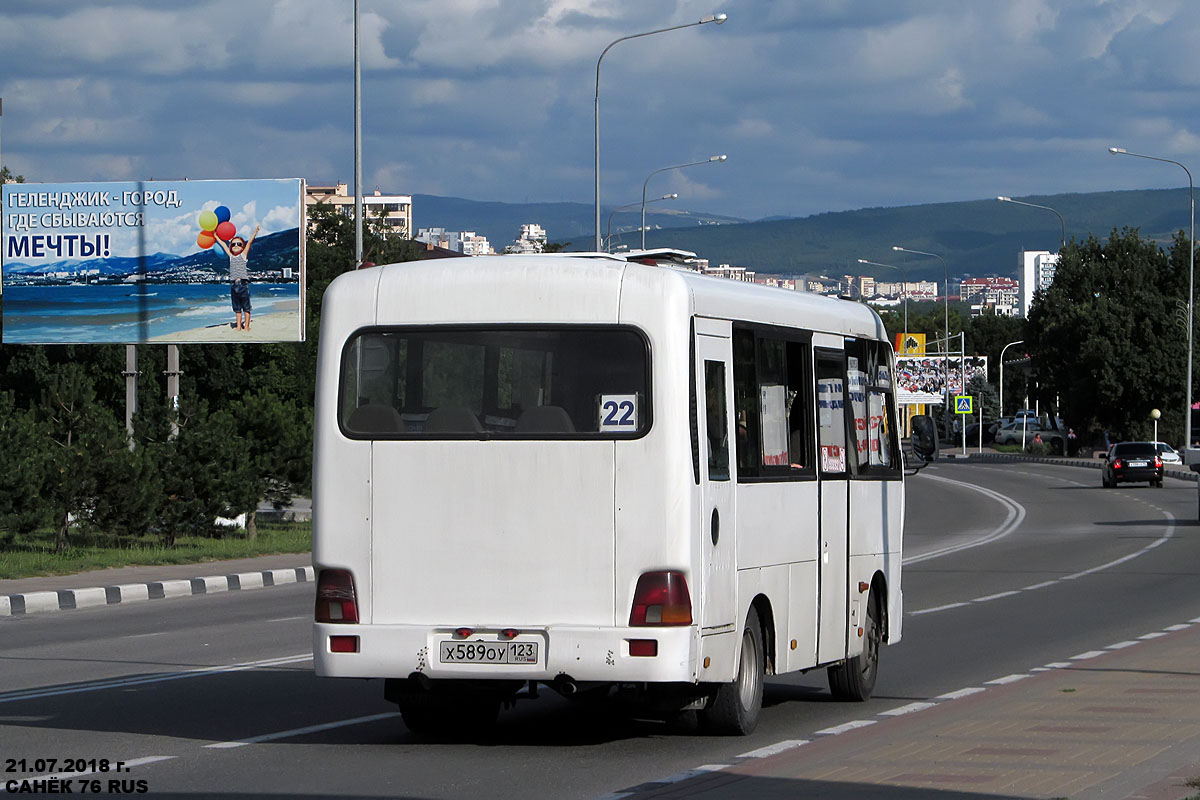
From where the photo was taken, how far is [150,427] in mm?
26656

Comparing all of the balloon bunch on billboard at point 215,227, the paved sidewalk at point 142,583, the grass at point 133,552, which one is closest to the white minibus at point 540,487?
the paved sidewalk at point 142,583

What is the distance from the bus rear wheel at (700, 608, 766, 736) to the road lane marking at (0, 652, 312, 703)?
4598mm

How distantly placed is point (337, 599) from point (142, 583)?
12.5m

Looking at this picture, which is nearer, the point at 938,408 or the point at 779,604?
the point at 779,604

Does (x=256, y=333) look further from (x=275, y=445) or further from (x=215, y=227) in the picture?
(x=275, y=445)

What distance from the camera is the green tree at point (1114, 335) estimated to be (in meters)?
84.1

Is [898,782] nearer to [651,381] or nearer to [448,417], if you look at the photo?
[651,381]

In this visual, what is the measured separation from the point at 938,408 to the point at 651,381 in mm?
123913

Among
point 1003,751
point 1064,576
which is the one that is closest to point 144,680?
point 1003,751

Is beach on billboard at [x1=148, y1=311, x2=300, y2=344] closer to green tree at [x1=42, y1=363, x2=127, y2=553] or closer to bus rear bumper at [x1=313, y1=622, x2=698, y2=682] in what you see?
green tree at [x1=42, y1=363, x2=127, y2=553]

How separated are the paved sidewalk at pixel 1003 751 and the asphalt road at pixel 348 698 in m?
0.38

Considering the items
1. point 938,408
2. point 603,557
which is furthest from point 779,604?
point 938,408

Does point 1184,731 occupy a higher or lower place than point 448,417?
lower

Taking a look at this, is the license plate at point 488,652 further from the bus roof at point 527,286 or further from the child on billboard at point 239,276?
the child on billboard at point 239,276
